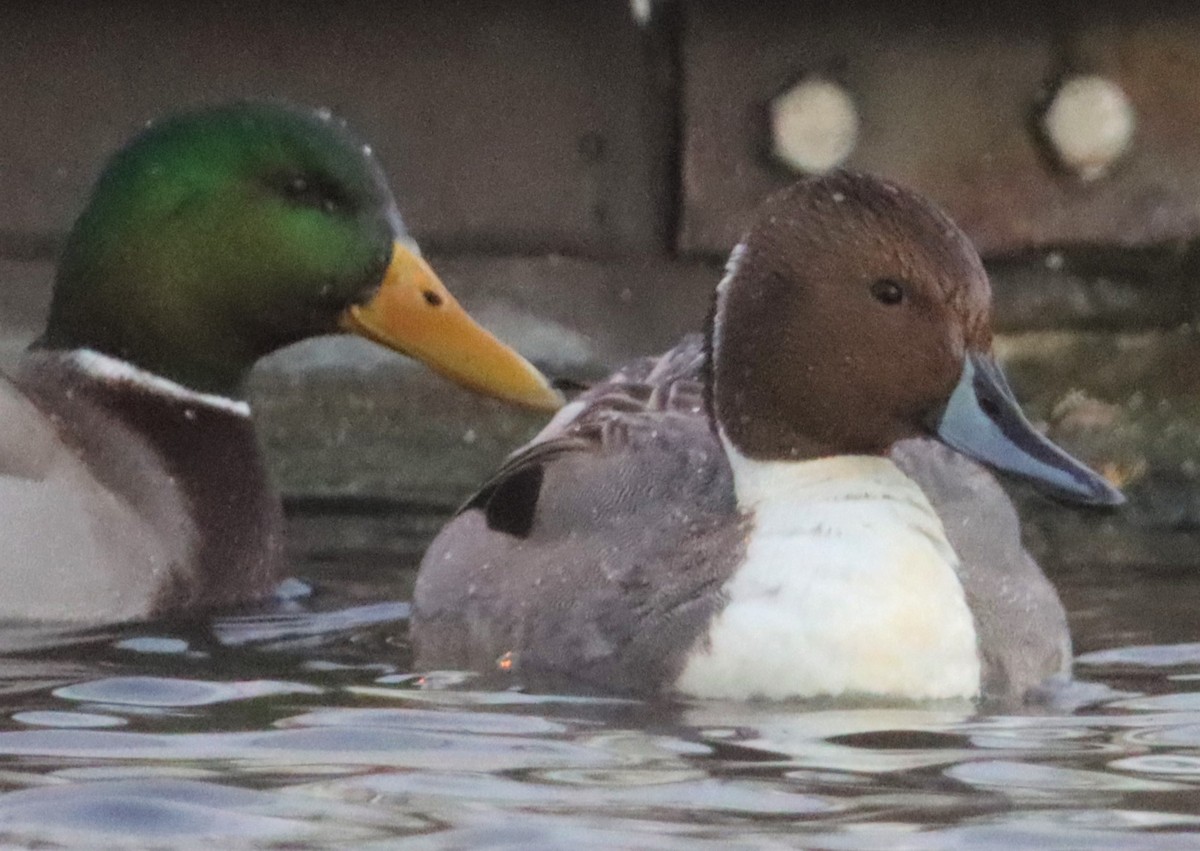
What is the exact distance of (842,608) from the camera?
561 centimetres

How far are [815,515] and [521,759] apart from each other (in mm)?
872

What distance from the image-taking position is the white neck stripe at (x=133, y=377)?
709 centimetres

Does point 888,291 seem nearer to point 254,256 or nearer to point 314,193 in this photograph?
point 314,193

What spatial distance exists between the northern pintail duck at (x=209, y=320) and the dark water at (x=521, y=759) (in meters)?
0.48

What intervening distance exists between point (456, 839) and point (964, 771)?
88cm

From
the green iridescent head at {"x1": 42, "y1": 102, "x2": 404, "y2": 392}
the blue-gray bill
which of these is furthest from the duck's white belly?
the green iridescent head at {"x1": 42, "y1": 102, "x2": 404, "y2": 392}

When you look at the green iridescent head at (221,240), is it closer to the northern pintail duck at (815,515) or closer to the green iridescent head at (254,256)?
the green iridescent head at (254,256)

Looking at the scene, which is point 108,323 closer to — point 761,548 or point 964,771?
point 761,548

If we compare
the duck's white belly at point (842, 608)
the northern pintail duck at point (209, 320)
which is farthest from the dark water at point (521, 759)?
the northern pintail duck at point (209, 320)

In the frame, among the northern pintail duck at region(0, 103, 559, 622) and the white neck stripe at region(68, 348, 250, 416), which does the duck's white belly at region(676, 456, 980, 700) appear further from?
the white neck stripe at region(68, 348, 250, 416)

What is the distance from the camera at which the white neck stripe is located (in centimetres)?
709

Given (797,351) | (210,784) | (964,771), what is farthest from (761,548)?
(210,784)

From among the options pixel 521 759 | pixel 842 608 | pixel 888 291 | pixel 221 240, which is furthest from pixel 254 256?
pixel 521 759

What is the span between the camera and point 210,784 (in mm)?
4855
